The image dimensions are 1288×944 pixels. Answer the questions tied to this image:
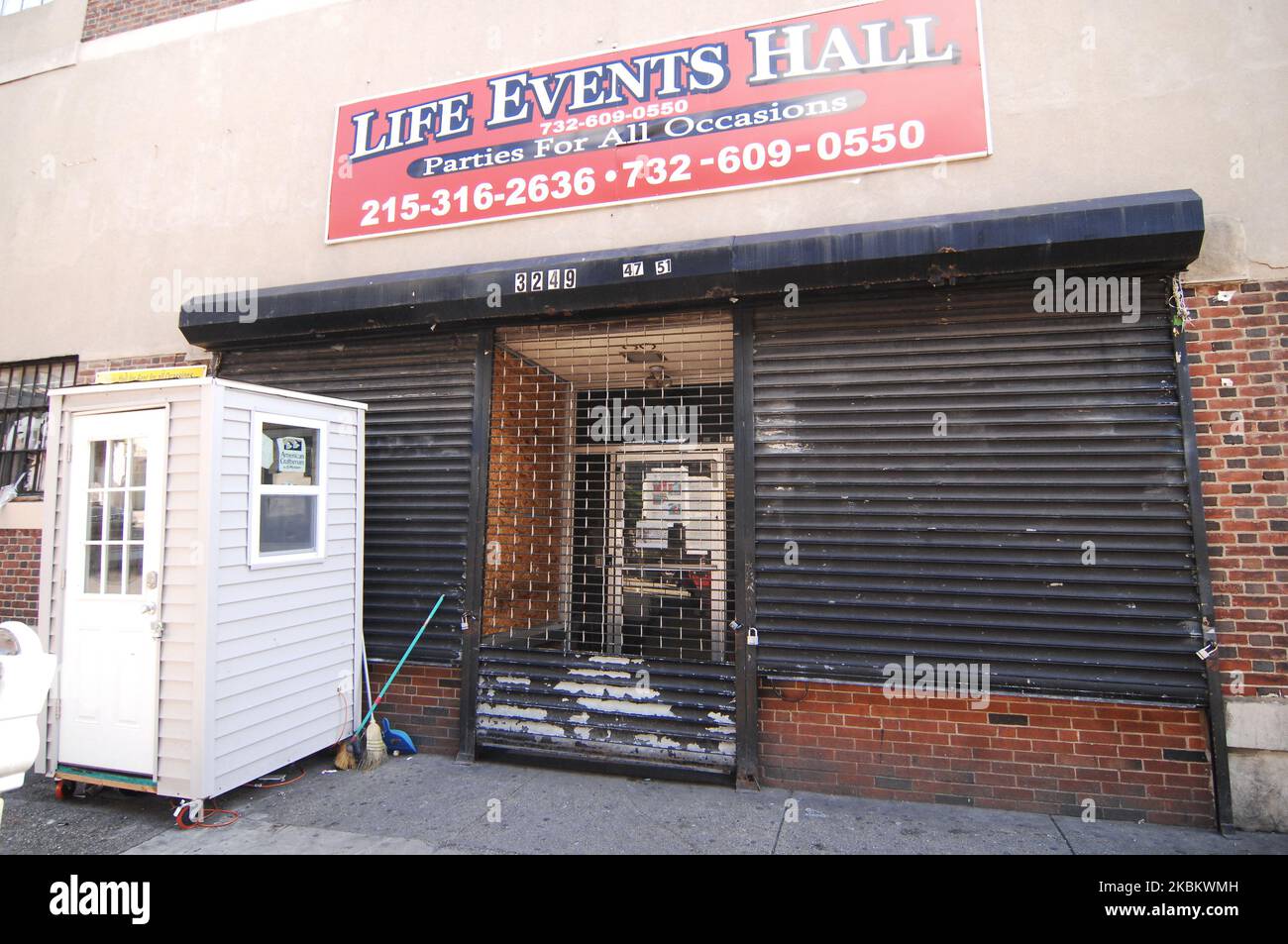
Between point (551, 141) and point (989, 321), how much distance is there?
12.8 feet

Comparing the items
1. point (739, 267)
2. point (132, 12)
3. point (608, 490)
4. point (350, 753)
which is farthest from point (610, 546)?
point (132, 12)

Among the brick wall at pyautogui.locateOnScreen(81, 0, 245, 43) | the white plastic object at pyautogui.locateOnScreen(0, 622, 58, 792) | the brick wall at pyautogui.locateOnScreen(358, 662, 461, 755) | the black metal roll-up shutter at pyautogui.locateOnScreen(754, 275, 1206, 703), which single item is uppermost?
the brick wall at pyautogui.locateOnScreen(81, 0, 245, 43)

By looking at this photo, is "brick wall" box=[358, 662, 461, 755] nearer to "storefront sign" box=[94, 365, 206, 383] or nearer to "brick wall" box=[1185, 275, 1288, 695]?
"storefront sign" box=[94, 365, 206, 383]

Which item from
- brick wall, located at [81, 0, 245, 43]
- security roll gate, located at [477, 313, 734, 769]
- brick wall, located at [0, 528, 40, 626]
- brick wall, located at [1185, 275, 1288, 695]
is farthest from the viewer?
brick wall, located at [81, 0, 245, 43]

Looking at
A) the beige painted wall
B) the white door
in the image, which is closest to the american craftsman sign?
the beige painted wall

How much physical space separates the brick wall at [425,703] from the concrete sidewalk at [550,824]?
0.60 m

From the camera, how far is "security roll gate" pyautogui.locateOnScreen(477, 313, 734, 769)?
211 inches

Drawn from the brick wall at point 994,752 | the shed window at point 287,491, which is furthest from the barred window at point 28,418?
the brick wall at point 994,752

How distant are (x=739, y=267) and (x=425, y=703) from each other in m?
4.42

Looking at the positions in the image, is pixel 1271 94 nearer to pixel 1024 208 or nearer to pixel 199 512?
pixel 1024 208

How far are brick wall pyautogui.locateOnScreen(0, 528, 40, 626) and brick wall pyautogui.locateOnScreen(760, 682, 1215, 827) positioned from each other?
7.79 m

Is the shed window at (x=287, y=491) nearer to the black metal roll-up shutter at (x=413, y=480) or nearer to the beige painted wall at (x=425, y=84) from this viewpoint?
the black metal roll-up shutter at (x=413, y=480)

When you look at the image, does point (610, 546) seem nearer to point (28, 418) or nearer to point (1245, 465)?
point (1245, 465)

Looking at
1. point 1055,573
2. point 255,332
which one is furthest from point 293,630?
point 1055,573
